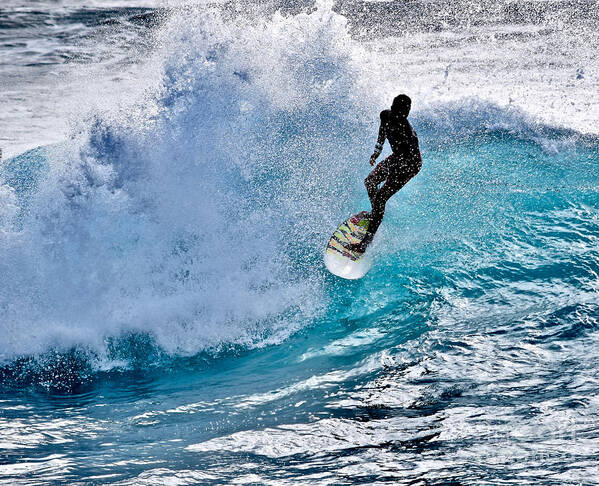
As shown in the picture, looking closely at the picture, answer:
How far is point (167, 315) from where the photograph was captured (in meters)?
6.97

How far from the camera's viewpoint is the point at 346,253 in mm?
7254

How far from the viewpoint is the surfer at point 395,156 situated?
601 cm

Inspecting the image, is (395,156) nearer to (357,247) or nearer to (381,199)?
(381,199)

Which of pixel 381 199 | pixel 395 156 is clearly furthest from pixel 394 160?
pixel 381 199

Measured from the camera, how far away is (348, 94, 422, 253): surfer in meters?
6.01

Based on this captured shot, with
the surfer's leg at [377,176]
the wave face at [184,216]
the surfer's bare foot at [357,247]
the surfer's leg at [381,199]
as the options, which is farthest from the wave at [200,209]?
the surfer's leg at [377,176]

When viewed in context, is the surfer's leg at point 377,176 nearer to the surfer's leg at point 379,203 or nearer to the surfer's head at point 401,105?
the surfer's leg at point 379,203

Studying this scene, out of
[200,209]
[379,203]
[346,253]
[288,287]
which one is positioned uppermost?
[200,209]

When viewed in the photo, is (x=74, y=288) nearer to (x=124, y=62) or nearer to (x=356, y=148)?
(x=356, y=148)

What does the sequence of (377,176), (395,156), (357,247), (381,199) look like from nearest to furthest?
(395,156), (377,176), (381,199), (357,247)

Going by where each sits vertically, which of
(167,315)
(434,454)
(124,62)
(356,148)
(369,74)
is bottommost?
(434,454)

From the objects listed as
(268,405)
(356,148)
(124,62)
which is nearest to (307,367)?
(268,405)

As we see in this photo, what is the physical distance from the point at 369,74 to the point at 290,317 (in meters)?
4.28

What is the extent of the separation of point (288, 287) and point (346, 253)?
0.81 m
